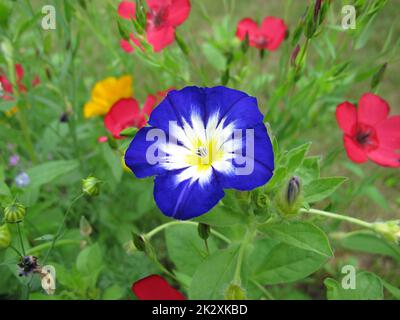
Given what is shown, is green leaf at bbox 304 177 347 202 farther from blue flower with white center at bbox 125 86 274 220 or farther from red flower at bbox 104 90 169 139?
red flower at bbox 104 90 169 139

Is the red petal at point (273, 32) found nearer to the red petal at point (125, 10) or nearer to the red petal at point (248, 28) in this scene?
the red petal at point (248, 28)

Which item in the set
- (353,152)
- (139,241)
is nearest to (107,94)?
(139,241)

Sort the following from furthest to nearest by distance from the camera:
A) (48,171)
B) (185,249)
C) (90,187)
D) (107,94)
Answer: (107,94) < (48,171) < (185,249) < (90,187)

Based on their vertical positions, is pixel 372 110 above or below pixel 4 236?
above

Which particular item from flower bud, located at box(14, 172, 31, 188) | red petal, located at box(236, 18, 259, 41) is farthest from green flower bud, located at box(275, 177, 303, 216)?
red petal, located at box(236, 18, 259, 41)

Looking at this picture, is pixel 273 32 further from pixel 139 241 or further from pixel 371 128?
pixel 139 241
